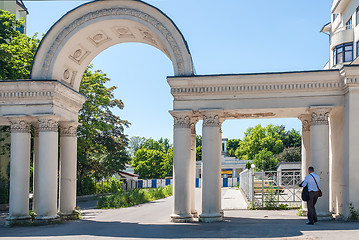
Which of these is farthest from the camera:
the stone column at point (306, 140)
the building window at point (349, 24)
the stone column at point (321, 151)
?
the building window at point (349, 24)

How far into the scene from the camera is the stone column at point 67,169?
20078mm

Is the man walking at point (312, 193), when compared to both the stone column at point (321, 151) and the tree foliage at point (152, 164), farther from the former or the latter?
the tree foliage at point (152, 164)

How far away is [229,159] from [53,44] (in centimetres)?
8402

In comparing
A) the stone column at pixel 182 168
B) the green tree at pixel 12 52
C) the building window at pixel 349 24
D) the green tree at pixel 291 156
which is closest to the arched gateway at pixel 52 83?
the stone column at pixel 182 168

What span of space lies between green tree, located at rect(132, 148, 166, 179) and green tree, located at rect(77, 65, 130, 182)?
196 ft

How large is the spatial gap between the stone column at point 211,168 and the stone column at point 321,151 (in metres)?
3.78

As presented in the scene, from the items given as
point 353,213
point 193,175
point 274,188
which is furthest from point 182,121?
point 274,188

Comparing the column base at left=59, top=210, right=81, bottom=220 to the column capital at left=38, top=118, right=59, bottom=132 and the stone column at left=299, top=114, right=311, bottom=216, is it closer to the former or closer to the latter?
the column capital at left=38, top=118, right=59, bottom=132

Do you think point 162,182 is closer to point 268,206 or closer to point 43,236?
point 268,206

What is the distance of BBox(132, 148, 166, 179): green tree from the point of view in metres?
112

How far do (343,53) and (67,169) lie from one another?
32459 millimetres

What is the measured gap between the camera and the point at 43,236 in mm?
14422

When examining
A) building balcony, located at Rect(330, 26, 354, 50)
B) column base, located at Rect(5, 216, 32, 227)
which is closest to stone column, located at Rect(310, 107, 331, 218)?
column base, located at Rect(5, 216, 32, 227)

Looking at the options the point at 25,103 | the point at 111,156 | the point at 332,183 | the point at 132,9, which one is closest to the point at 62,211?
the point at 25,103
